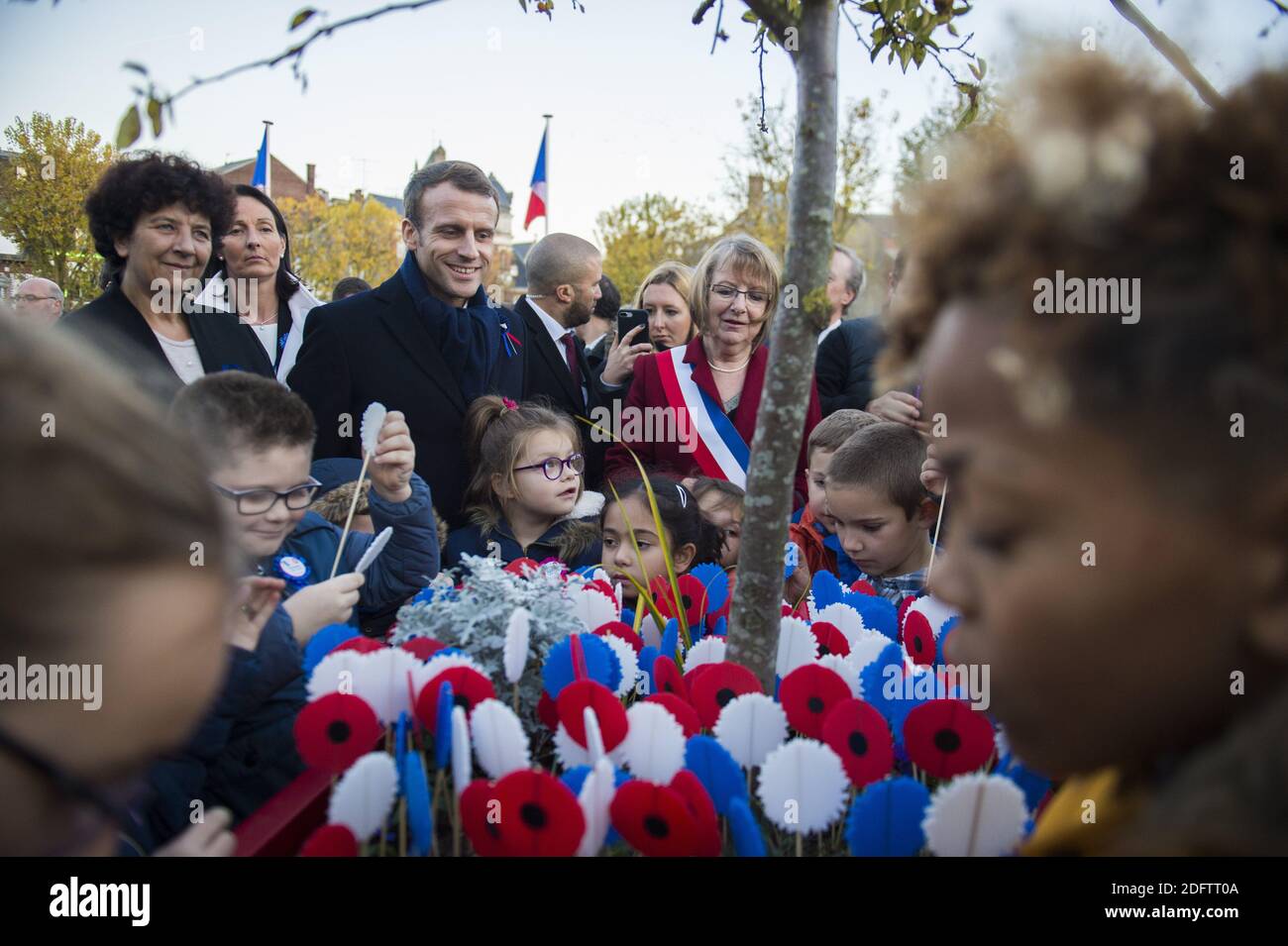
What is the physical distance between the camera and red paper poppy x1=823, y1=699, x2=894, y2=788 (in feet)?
4.79

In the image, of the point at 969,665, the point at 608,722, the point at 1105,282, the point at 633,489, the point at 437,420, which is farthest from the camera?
the point at 437,420

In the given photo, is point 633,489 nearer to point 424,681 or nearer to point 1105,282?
point 424,681

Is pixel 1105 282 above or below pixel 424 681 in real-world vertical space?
above

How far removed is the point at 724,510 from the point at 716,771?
214 centimetres

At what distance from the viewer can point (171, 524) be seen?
804 millimetres

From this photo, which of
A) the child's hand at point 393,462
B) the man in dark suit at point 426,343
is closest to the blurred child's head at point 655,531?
the man in dark suit at point 426,343

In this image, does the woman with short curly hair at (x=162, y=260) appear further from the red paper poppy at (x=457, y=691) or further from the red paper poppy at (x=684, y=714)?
the red paper poppy at (x=684, y=714)

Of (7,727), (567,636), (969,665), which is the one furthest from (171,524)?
(969,665)

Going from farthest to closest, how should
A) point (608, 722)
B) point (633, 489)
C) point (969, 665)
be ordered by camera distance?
1. point (633, 489)
2. point (969, 665)
3. point (608, 722)

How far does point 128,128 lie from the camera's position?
1.45 metres

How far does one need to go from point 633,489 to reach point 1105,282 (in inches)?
105

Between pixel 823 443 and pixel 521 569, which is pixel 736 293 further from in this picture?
pixel 521 569

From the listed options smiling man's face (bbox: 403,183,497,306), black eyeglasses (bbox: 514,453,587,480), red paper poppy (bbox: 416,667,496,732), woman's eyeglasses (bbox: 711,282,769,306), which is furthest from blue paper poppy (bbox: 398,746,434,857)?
woman's eyeglasses (bbox: 711,282,769,306)
